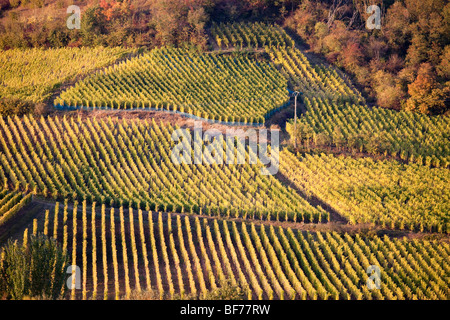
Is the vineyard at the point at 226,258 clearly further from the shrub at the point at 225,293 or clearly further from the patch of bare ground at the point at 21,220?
the shrub at the point at 225,293

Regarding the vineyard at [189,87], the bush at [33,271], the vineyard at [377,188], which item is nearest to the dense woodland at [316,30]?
the vineyard at [189,87]

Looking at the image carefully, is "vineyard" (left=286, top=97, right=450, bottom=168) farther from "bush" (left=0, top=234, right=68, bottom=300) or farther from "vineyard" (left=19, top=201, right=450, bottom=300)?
"bush" (left=0, top=234, right=68, bottom=300)

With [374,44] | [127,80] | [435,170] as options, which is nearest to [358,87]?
[374,44]

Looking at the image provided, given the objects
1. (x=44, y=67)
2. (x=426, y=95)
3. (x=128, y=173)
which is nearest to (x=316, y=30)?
(x=426, y=95)

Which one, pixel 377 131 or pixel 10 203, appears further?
pixel 377 131

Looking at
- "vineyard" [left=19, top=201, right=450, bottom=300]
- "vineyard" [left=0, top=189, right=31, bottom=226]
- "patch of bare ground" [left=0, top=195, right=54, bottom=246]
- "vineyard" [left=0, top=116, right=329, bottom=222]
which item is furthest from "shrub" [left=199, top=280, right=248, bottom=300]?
"vineyard" [left=0, top=189, right=31, bottom=226]

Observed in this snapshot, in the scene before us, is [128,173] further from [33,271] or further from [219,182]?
[33,271]
